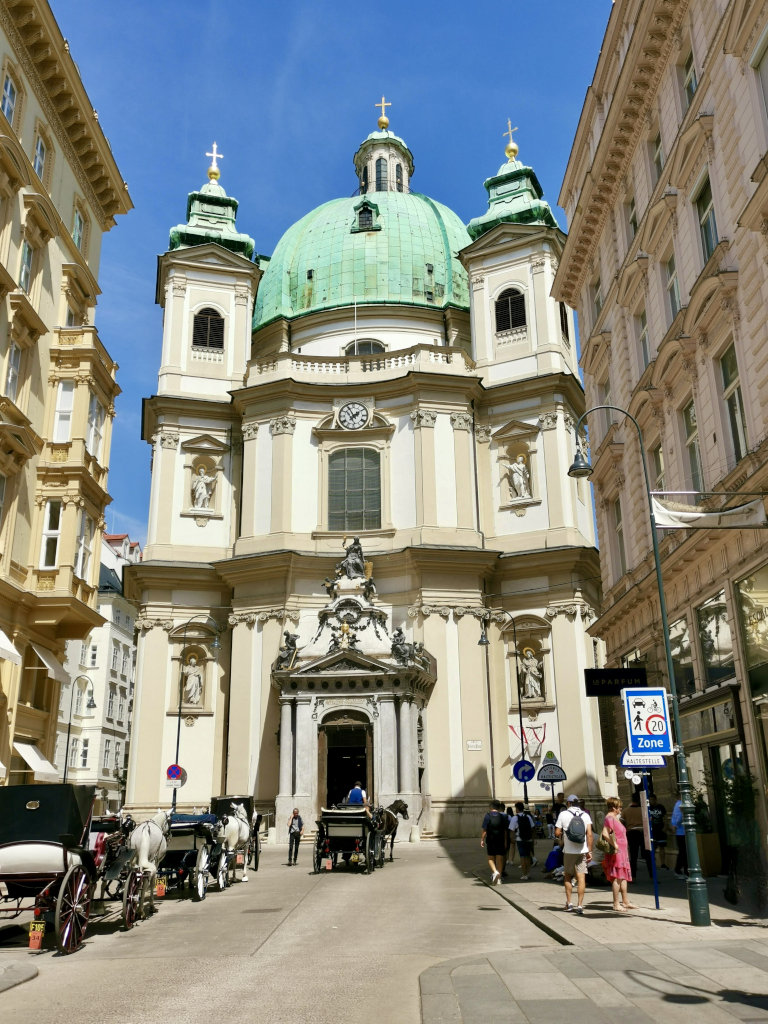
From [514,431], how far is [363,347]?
10035 mm

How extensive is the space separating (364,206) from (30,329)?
32967 millimetres

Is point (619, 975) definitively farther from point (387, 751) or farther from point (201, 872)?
point (387, 751)

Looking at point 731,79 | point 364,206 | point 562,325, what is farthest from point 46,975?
point 364,206

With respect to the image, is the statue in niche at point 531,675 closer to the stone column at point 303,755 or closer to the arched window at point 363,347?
the stone column at point 303,755

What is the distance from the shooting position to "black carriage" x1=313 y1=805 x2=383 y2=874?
2261cm

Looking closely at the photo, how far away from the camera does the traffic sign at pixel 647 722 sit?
14.6 m

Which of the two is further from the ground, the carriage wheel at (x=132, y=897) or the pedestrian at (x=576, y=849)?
the pedestrian at (x=576, y=849)

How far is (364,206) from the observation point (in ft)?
184

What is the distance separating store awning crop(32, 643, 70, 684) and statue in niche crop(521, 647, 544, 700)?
67.3ft

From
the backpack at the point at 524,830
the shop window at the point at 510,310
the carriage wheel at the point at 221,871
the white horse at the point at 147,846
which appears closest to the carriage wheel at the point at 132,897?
the white horse at the point at 147,846

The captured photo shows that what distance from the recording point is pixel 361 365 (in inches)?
1844

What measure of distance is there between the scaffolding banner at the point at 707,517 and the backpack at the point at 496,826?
8076 millimetres

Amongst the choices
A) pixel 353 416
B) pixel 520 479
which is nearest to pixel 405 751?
pixel 520 479

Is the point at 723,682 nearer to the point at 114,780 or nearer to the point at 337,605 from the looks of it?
the point at 337,605
